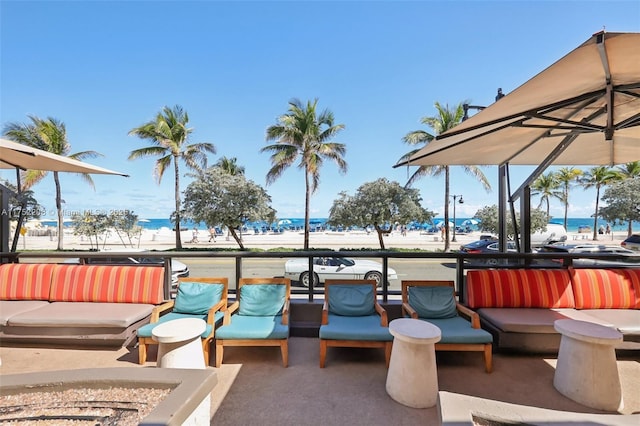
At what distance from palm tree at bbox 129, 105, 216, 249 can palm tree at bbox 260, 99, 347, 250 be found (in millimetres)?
5099

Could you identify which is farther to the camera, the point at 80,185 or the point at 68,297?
the point at 80,185

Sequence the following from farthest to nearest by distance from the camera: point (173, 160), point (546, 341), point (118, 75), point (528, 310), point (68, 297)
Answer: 1. point (173, 160)
2. point (118, 75)
3. point (68, 297)
4. point (528, 310)
5. point (546, 341)

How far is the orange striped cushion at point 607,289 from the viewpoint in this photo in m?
3.79

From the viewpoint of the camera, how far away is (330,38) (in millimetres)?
7664

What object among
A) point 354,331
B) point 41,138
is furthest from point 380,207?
point 41,138

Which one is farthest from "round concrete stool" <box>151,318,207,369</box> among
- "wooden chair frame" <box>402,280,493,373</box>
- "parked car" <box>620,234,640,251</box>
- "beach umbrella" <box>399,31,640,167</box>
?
"parked car" <box>620,234,640,251</box>

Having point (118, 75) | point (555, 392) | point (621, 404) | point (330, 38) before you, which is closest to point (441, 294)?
point (555, 392)

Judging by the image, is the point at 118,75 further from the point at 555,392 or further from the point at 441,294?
the point at 555,392

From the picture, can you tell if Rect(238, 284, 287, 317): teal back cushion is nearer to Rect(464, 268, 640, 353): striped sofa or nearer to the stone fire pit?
the stone fire pit

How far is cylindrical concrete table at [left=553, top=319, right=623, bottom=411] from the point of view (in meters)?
2.49

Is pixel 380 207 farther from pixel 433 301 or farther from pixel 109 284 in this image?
pixel 109 284

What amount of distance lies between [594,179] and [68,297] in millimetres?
35465

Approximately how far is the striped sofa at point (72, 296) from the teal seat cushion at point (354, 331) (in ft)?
7.83

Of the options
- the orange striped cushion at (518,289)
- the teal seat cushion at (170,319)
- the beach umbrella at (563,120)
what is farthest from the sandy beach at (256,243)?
the teal seat cushion at (170,319)
